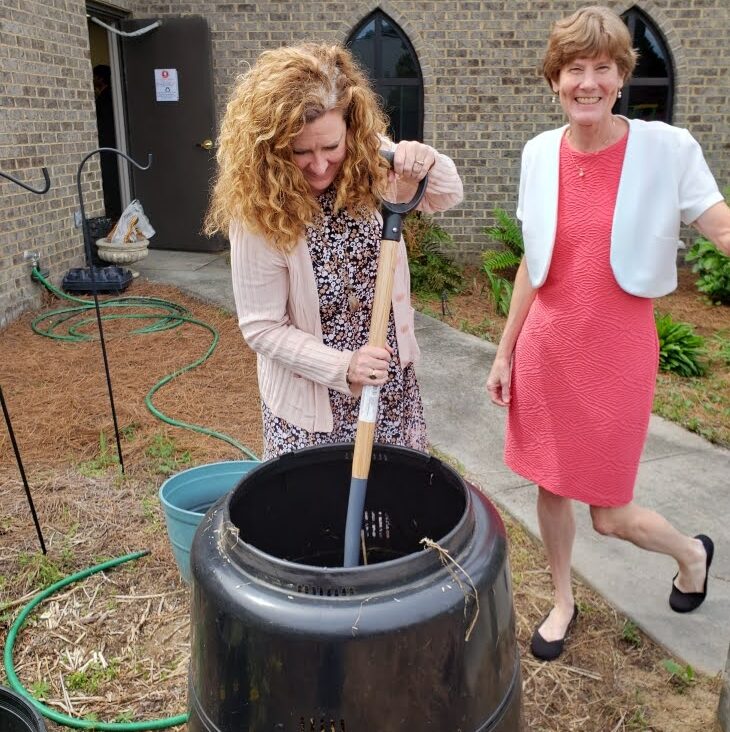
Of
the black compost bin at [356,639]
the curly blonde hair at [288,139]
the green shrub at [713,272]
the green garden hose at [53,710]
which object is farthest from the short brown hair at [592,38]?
the green shrub at [713,272]

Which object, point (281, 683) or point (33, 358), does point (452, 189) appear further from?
point (33, 358)

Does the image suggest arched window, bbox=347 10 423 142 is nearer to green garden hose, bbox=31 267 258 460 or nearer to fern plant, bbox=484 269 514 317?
fern plant, bbox=484 269 514 317

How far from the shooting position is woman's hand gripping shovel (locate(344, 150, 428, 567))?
1590 millimetres

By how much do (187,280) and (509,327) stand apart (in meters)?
5.76

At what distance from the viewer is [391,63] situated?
8469 mm

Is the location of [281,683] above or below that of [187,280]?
above

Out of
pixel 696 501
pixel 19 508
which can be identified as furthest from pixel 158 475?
pixel 696 501

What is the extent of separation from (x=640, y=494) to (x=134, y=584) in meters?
2.23

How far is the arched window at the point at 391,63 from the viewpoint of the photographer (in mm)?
8305

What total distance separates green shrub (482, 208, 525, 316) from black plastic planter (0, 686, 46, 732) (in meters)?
5.75

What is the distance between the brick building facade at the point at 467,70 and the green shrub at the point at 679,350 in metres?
3.62

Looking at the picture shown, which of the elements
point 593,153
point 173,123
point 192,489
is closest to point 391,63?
point 173,123

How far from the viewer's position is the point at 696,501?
11.2 ft

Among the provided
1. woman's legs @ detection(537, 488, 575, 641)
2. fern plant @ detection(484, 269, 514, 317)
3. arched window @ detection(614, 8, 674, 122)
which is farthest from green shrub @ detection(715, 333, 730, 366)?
woman's legs @ detection(537, 488, 575, 641)
